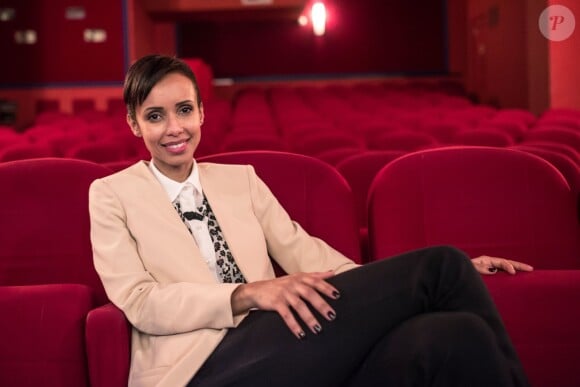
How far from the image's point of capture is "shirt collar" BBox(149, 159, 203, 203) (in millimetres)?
2055

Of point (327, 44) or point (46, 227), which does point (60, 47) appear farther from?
point (46, 227)

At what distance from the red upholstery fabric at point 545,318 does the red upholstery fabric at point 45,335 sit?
96 cm

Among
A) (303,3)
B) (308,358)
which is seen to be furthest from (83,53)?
(308,358)

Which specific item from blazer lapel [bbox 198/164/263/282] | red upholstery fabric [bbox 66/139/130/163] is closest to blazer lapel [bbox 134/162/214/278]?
blazer lapel [bbox 198/164/263/282]

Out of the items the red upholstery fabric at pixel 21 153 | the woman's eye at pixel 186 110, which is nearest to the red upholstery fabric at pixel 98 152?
the red upholstery fabric at pixel 21 153

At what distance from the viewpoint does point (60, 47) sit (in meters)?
14.6

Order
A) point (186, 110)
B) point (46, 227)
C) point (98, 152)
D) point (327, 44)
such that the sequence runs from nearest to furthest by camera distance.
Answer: point (186, 110) < point (46, 227) < point (98, 152) < point (327, 44)

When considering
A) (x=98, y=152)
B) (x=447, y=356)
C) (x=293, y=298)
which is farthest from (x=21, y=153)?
(x=447, y=356)

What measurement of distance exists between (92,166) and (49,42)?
1307 cm

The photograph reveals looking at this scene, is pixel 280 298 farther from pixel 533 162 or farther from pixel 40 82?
pixel 40 82

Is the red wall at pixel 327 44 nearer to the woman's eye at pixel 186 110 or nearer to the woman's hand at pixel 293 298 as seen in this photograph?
the woman's eye at pixel 186 110

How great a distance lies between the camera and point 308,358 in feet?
5.30

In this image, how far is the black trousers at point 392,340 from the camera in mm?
1533

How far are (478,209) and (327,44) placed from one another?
665 inches
